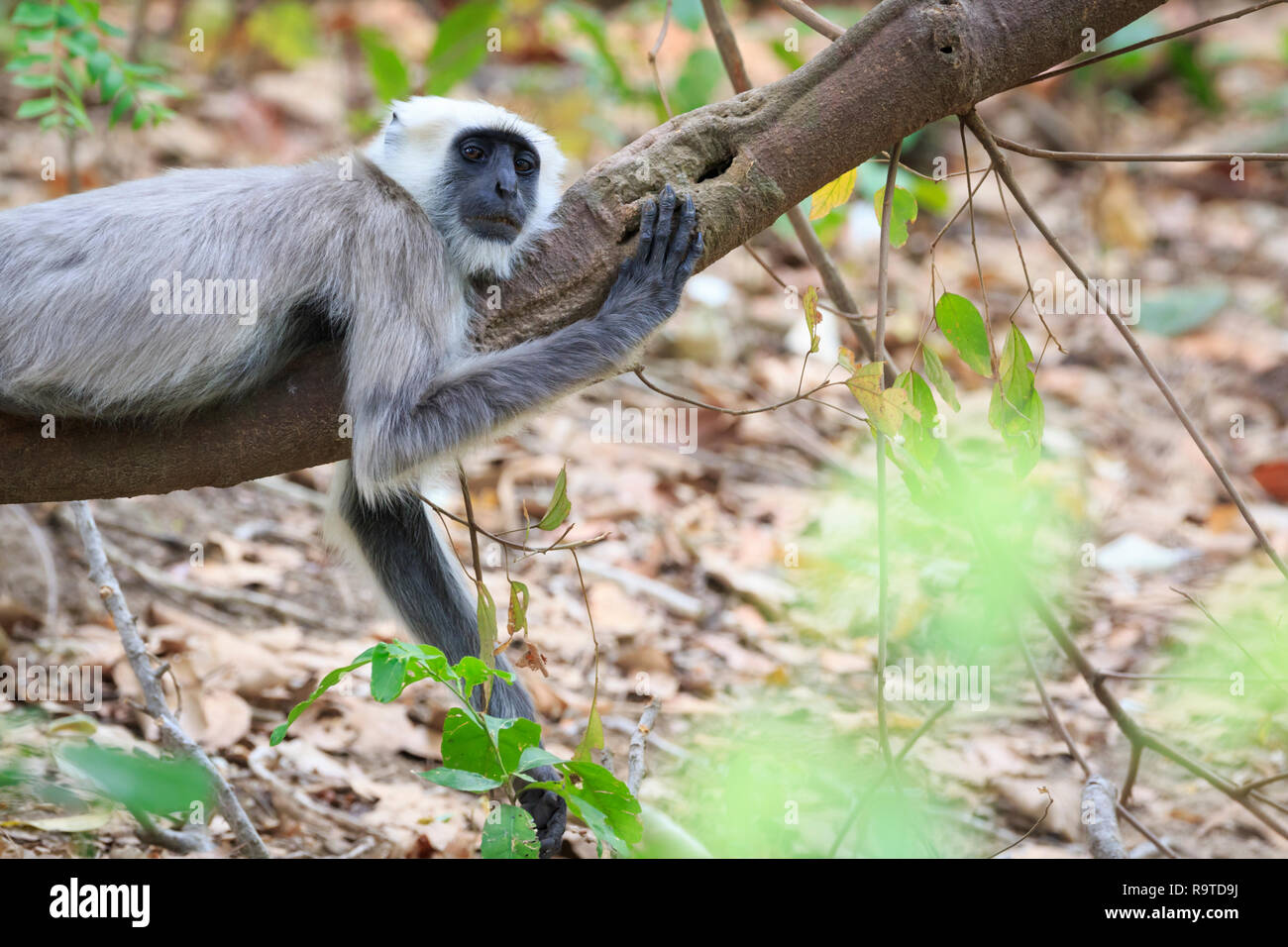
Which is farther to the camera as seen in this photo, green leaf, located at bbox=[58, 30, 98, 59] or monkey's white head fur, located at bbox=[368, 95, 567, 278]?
green leaf, located at bbox=[58, 30, 98, 59]

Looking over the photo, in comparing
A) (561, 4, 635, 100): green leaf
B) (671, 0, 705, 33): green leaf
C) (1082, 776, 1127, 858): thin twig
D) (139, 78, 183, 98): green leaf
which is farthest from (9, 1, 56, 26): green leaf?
(561, 4, 635, 100): green leaf

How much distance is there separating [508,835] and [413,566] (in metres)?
1.65

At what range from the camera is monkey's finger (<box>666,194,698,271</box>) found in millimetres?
3248

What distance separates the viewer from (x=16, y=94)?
8.81 metres

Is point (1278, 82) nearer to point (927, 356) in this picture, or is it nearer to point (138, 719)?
point (927, 356)

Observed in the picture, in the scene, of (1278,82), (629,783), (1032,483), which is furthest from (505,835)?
(1278,82)

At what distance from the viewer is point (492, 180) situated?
3.87 m

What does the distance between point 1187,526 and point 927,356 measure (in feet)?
13.6

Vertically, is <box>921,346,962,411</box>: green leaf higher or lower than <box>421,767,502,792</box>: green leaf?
higher

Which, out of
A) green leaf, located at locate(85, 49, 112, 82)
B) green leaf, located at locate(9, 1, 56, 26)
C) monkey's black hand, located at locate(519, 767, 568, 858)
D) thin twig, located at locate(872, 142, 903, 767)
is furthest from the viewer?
green leaf, located at locate(85, 49, 112, 82)

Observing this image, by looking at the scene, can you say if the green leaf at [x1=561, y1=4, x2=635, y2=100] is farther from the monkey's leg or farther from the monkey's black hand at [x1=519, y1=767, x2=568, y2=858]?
the monkey's black hand at [x1=519, y1=767, x2=568, y2=858]

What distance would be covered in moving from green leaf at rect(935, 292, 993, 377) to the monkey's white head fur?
128 centimetres

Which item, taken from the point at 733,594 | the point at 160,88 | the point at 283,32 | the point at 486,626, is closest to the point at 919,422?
the point at 486,626

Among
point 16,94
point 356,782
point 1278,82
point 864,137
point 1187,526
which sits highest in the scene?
point 1278,82
